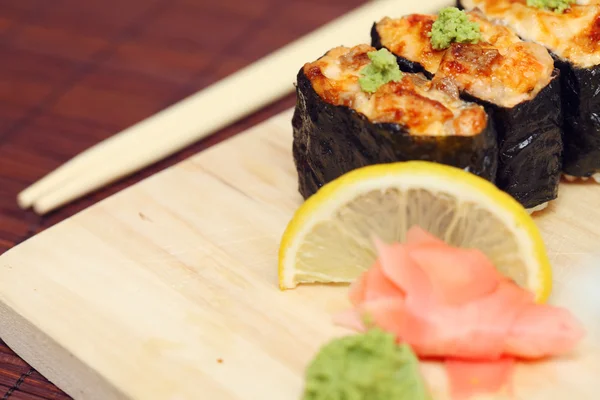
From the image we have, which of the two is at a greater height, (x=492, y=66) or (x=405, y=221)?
(x=492, y=66)

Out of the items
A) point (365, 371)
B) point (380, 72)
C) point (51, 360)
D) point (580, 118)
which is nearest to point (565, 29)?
point (580, 118)

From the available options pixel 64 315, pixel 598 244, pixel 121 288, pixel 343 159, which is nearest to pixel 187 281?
pixel 121 288

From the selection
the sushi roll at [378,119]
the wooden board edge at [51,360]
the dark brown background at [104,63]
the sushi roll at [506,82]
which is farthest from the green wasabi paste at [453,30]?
the wooden board edge at [51,360]

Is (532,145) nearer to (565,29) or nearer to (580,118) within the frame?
(580,118)

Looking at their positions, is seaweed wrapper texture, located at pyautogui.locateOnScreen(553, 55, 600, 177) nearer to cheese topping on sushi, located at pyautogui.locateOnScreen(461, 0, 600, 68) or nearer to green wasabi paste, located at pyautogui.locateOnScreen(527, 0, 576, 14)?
cheese topping on sushi, located at pyautogui.locateOnScreen(461, 0, 600, 68)

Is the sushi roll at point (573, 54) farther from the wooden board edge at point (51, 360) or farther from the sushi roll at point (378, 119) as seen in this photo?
the wooden board edge at point (51, 360)

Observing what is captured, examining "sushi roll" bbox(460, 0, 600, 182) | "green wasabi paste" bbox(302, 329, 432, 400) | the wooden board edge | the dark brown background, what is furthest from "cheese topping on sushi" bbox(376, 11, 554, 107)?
the wooden board edge

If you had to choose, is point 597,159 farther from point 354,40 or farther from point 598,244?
point 354,40
